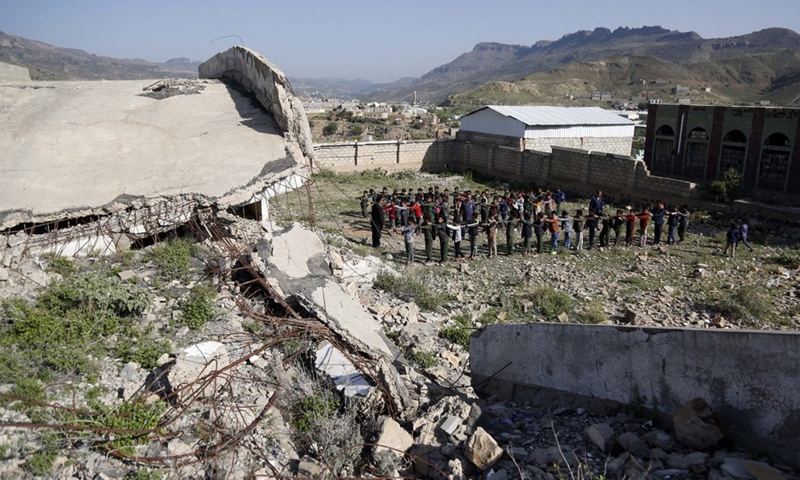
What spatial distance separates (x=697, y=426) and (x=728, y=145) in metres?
17.1

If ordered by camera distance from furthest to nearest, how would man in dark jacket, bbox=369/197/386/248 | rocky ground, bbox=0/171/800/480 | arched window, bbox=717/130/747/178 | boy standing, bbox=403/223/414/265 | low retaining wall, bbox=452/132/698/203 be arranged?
arched window, bbox=717/130/747/178, low retaining wall, bbox=452/132/698/203, man in dark jacket, bbox=369/197/386/248, boy standing, bbox=403/223/414/265, rocky ground, bbox=0/171/800/480

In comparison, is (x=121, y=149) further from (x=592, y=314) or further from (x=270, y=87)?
(x=592, y=314)

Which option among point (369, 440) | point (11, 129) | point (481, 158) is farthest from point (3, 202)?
point (481, 158)

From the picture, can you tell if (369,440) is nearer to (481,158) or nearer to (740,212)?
(740,212)

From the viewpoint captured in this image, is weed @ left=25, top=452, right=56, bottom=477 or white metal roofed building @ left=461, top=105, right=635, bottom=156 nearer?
weed @ left=25, top=452, right=56, bottom=477

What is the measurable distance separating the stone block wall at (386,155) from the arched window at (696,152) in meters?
10.2

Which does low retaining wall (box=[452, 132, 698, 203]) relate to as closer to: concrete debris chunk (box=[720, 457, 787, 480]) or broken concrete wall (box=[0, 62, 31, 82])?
concrete debris chunk (box=[720, 457, 787, 480])

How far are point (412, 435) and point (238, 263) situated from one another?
2.63m

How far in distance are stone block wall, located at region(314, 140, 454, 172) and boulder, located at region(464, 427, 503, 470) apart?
19.1 m

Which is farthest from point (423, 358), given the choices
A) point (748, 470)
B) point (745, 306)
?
point (745, 306)

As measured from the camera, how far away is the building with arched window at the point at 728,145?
1598cm

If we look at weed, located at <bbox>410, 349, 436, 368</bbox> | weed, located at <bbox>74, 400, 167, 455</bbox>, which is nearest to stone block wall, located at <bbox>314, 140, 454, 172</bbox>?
weed, located at <bbox>410, 349, 436, 368</bbox>

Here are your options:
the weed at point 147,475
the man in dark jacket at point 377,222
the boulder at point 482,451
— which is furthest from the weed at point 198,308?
the man in dark jacket at point 377,222

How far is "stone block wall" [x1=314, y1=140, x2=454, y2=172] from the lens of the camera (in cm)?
2299
